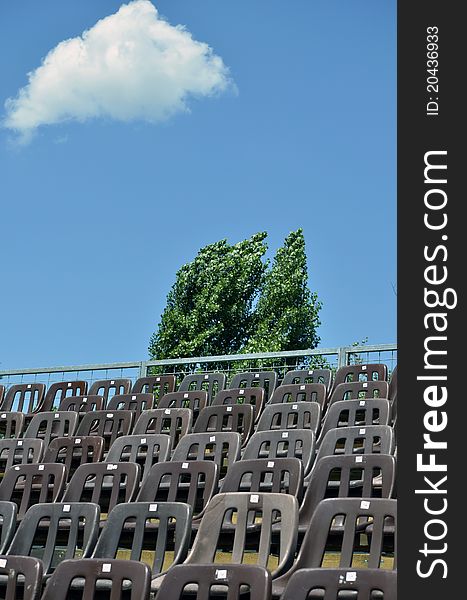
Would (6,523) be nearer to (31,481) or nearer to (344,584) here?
(31,481)

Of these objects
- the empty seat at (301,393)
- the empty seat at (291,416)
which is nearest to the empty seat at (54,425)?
the empty seat at (301,393)

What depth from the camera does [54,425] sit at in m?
6.85

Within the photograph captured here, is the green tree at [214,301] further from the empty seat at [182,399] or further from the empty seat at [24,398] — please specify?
the empty seat at [182,399]

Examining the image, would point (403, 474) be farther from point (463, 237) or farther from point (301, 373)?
point (301, 373)

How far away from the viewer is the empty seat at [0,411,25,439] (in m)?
7.25

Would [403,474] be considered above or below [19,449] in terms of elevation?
below

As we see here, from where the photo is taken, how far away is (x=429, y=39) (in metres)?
3.40

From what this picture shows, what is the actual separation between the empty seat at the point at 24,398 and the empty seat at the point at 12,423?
24.2 inches

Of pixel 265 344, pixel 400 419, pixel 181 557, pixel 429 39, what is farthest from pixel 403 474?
pixel 265 344

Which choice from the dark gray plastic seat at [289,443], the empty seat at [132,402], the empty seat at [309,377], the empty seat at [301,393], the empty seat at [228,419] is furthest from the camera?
the empty seat at [132,402]

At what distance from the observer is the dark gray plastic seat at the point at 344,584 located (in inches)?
108

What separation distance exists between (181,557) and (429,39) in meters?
2.32

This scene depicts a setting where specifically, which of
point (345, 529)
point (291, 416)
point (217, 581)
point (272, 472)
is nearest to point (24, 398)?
point (291, 416)

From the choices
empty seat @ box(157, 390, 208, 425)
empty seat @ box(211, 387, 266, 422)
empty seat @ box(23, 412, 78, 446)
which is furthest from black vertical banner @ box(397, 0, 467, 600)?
empty seat @ box(23, 412, 78, 446)
